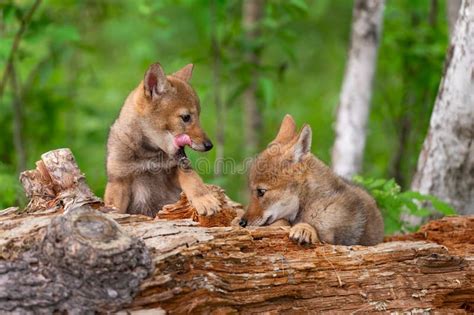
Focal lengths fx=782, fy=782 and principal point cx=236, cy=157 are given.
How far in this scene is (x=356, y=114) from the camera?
7875 millimetres

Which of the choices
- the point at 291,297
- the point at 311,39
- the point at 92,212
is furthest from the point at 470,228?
the point at 311,39

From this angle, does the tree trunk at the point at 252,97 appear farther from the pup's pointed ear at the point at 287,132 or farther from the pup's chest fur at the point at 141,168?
the pup's chest fur at the point at 141,168

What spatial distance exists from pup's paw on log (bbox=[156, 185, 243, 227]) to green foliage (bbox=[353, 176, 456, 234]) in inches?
52.6

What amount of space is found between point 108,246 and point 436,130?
3.77 metres

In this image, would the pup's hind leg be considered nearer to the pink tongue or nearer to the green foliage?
the pink tongue

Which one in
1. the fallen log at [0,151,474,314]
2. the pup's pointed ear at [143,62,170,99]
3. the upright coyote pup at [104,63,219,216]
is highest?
the pup's pointed ear at [143,62,170,99]

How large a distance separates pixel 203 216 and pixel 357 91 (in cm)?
311

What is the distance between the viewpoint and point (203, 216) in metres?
5.38

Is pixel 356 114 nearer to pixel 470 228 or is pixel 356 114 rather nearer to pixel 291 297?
pixel 470 228

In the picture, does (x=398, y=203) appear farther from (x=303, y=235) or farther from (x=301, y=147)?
(x=303, y=235)

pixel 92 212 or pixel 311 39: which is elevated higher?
pixel 311 39

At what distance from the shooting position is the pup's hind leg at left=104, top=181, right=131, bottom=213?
5.94 metres

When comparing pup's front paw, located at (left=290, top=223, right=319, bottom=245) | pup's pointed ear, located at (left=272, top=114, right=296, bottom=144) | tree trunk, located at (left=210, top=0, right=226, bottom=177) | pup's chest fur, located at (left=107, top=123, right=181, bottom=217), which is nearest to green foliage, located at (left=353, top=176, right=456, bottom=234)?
pup's pointed ear, located at (left=272, top=114, right=296, bottom=144)

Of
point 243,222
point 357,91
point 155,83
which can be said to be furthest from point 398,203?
point 155,83
